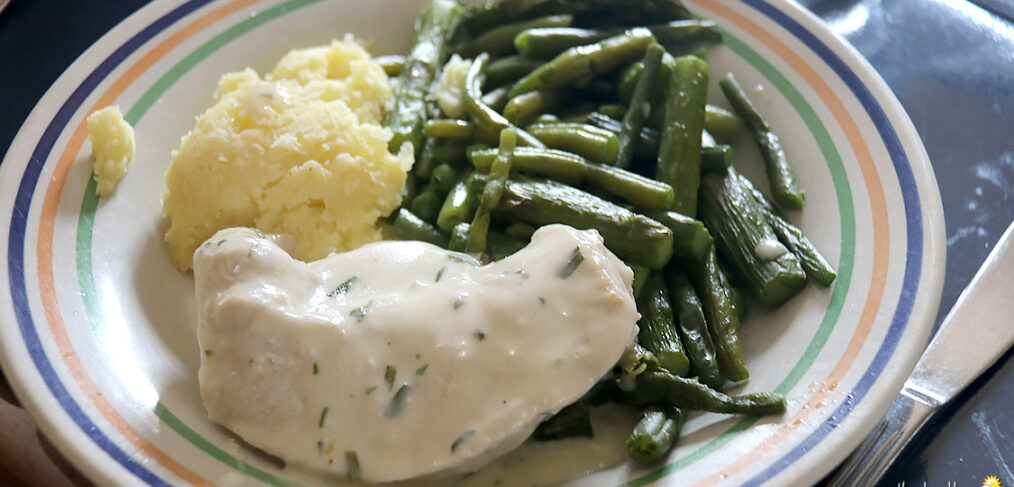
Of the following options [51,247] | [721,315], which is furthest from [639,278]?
[51,247]

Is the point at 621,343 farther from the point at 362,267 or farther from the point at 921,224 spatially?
the point at 921,224

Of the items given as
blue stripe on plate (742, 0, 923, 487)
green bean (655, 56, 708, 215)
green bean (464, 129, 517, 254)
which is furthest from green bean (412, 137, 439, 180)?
blue stripe on plate (742, 0, 923, 487)

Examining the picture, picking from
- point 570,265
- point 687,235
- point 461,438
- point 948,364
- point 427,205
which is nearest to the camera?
point 461,438

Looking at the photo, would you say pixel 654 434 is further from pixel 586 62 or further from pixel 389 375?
pixel 586 62

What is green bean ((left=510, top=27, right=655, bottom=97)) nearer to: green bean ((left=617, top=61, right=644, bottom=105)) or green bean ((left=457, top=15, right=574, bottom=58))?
green bean ((left=617, top=61, right=644, bottom=105))

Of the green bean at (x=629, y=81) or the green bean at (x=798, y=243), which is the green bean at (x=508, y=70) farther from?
the green bean at (x=798, y=243)

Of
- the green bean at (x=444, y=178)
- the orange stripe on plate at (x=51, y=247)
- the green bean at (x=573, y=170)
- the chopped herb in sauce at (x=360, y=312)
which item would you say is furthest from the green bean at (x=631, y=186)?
the orange stripe on plate at (x=51, y=247)
